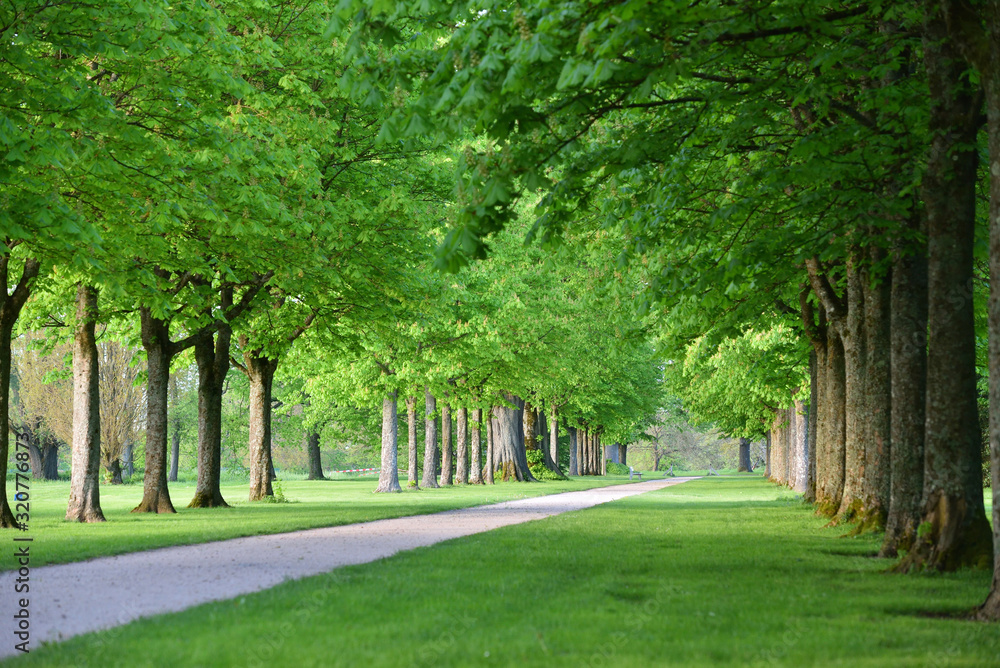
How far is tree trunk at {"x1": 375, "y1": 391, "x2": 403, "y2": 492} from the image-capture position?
3416cm

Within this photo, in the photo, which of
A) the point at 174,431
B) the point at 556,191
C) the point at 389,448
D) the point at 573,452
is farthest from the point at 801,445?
the point at 174,431

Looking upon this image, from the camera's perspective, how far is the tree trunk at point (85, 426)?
18078 mm

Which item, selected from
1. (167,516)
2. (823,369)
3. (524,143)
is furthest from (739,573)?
(167,516)

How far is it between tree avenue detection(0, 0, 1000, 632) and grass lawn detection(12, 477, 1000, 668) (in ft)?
3.84

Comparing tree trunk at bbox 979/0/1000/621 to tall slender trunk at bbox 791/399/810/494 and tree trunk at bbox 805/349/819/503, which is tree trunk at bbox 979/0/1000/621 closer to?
tree trunk at bbox 805/349/819/503

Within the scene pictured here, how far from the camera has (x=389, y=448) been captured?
34625 millimetres

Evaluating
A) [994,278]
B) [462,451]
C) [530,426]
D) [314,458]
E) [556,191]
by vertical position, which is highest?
[556,191]

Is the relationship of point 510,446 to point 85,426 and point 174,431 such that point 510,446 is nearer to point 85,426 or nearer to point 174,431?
point 85,426

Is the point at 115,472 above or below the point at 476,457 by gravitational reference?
below

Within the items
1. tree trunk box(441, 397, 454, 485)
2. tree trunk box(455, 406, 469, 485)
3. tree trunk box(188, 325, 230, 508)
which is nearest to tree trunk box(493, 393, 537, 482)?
tree trunk box(455, 406, 469, 485)

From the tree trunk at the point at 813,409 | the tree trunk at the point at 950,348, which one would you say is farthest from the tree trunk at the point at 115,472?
the tree trunk at the point at 950,348

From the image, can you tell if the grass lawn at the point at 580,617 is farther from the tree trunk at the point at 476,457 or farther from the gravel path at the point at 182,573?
the tree trunk at the point at 476,457

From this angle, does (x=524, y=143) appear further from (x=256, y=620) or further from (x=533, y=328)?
(x=533, y=328)

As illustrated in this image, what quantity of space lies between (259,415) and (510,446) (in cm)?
2228
